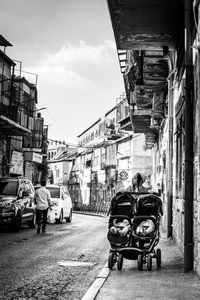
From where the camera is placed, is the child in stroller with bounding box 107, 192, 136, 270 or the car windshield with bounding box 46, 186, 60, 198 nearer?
the child in stroller with bounding box 107, 192, 136, 270

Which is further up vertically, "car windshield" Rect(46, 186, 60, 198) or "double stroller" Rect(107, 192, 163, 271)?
"car windshield" Rect(46, 186, 60, 198)

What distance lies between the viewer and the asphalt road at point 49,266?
7.25 meters

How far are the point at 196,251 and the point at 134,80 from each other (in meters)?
12.8

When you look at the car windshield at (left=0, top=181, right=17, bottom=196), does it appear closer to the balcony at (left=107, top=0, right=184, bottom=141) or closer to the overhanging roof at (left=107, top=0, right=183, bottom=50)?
the balcony at (left=107, top=0, right=184, bottom=141)

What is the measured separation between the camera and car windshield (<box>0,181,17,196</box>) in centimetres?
2014

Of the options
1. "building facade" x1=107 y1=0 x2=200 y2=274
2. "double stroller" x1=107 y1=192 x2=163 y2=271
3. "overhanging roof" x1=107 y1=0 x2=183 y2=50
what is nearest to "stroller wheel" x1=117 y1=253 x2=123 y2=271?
"double stroller" x1=107 y1=192 x2=163 y2=271

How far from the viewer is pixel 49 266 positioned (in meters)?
9.78

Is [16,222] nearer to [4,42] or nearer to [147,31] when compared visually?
[147,31]

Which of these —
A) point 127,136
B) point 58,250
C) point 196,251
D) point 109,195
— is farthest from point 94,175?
point 196,251

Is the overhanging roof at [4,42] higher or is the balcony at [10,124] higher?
the overhanging roof at [4,42]

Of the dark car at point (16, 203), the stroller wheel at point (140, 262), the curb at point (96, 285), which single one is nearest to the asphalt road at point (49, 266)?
the curb at point (96, 285)

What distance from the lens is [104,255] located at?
11906 mm

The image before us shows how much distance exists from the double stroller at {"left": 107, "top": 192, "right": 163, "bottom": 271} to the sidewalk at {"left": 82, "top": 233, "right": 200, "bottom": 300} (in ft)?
0.73

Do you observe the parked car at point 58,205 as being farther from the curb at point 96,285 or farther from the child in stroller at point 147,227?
the curb at point 96,285
